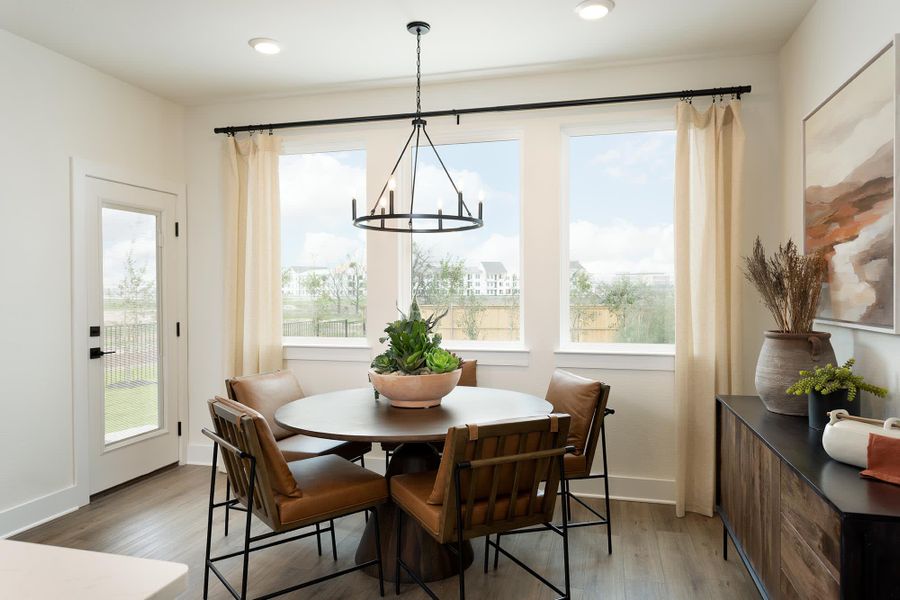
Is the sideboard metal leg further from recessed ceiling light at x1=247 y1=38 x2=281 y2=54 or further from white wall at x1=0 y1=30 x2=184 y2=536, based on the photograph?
white wall at x1=0 y1=30 x2=184 y2=536

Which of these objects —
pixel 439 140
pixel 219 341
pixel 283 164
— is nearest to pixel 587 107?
pixel 439 140

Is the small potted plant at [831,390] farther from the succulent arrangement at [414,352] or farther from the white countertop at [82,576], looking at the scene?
the white countertop at [82,576]

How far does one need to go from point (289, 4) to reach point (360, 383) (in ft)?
7.98

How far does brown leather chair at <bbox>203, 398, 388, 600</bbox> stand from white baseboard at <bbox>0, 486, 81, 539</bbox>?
1476 mm

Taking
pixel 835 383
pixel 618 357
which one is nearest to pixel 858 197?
pixel 835 383

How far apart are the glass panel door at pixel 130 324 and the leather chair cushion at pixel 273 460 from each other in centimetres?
216

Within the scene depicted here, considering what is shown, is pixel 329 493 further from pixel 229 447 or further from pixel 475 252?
pixel 475 252

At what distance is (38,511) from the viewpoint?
10.9ft

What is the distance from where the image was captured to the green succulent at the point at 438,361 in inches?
108

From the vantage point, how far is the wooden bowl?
107 inches

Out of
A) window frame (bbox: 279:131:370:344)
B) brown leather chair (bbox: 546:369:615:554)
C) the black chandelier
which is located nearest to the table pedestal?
brown leather chair (bbox: 546:369:615:554)

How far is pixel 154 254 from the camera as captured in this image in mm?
4234

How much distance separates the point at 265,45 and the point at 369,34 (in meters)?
0.64

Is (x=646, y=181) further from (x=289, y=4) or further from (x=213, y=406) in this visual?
(x=213, y=406)
